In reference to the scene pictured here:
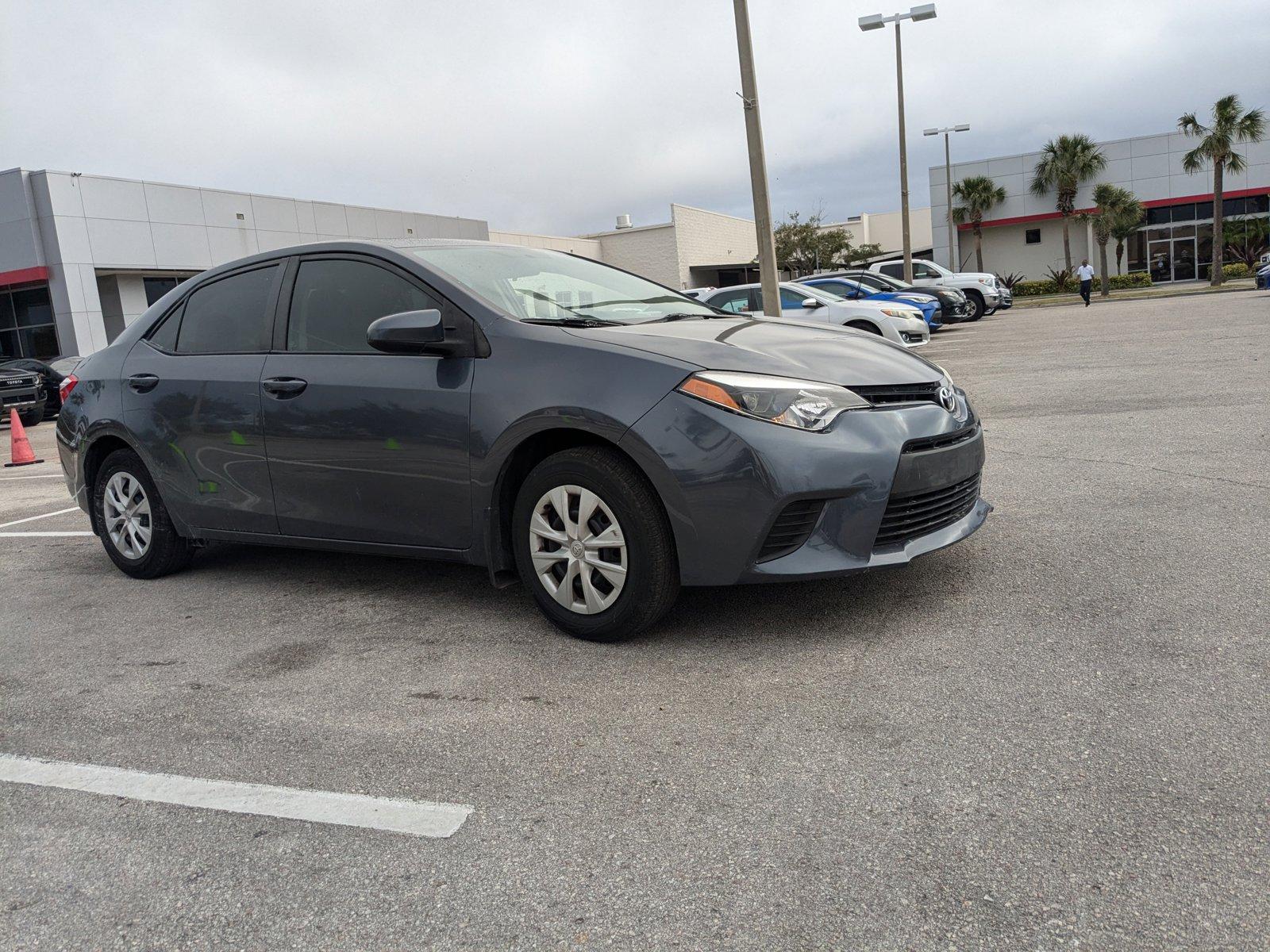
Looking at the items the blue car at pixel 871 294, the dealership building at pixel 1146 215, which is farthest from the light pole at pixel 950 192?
the blue car at pixel 871 294

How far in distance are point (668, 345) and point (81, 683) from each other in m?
2.56

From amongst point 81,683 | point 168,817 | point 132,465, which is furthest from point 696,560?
point 132,465

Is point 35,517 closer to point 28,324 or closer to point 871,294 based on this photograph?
point 871,294

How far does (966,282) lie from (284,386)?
27.5 meters

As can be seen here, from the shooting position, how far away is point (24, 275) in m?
26.0

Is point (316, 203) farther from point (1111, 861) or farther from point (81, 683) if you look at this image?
point (1111, 861)

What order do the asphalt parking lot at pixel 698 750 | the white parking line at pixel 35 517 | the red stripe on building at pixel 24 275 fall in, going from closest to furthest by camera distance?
1. the asphalt parking lot at pixel 698 750
2. the white parking line at pixel 35 517
3. the red stripe on building at pixel 24 275

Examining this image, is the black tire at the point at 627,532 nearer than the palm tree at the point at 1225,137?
Yes

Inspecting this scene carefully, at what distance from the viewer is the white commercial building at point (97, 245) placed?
2577cm

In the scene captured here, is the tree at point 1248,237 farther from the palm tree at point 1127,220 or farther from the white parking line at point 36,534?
the white parking line at point 36,534

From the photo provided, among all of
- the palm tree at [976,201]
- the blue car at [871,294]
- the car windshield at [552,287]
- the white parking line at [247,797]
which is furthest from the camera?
the palm tree at [976,201]

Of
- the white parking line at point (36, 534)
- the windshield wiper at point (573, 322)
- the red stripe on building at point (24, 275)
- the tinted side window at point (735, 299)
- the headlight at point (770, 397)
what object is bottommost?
the white parking line at point (36, 534)

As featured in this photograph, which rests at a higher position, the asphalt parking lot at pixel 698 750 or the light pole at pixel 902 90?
the light pole at pixel 902 90

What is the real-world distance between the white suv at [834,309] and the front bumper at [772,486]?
496 inches
